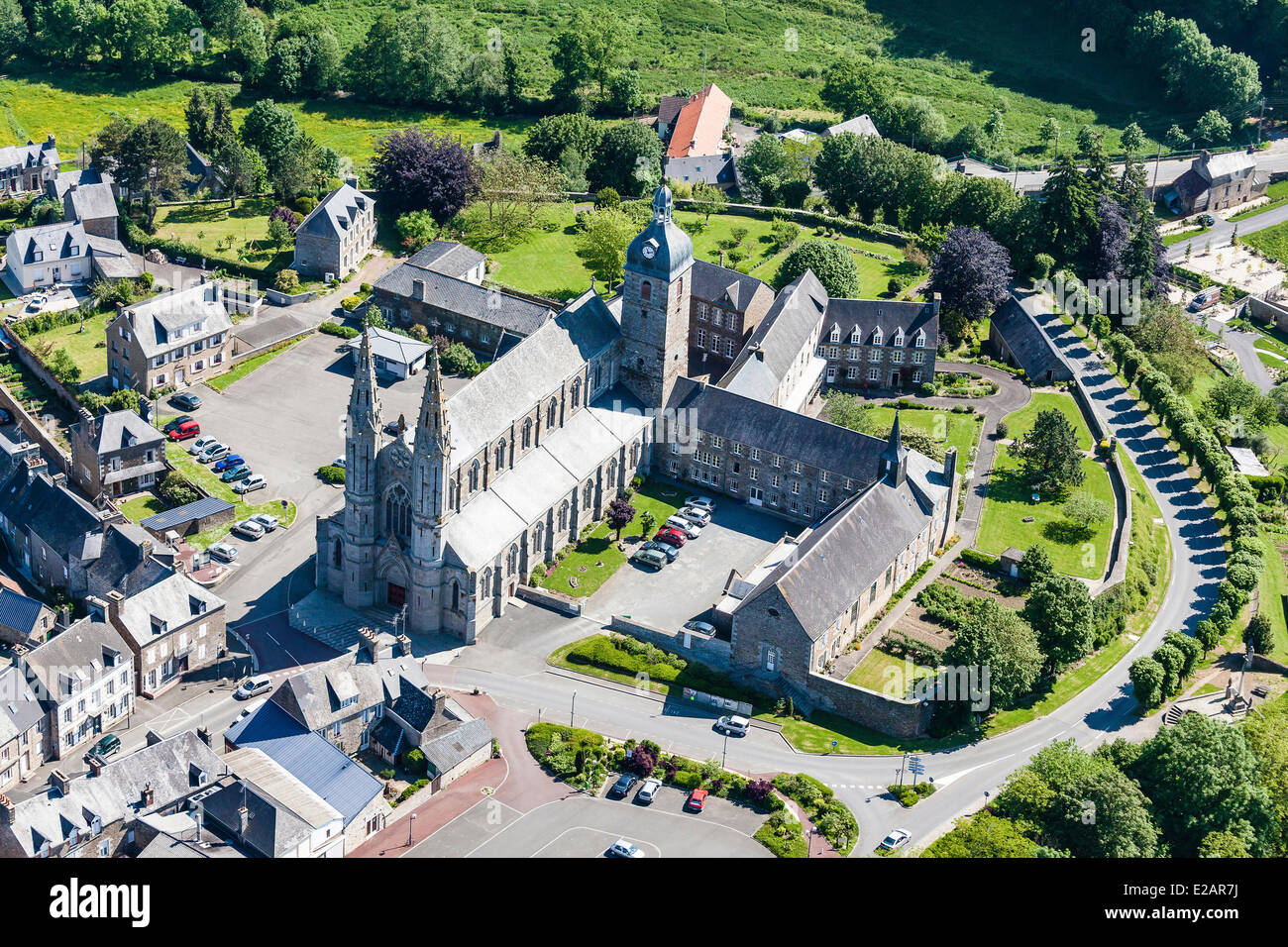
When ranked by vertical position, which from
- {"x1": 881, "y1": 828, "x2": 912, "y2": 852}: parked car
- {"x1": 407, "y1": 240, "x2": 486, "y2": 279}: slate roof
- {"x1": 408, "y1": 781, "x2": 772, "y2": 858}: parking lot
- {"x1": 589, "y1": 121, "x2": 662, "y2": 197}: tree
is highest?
{"x1": 589, "y1": 121, "x2": 662, "y2": 197}: tree

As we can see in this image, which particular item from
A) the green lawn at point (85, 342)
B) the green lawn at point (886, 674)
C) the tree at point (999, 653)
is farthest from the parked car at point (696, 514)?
the green lawn at point (85, 342)

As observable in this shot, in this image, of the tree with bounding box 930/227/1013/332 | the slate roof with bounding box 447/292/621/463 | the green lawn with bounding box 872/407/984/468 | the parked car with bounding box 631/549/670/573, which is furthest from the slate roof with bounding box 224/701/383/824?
the tree with bounding box 930/227/1013/332

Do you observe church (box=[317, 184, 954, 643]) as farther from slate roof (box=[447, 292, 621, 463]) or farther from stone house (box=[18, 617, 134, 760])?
stone house (box=[18, 617, 134, 760])

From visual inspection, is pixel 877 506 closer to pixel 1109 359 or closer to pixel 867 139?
pixel 1109 359

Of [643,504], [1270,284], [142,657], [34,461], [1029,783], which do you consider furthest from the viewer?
[1270,284]

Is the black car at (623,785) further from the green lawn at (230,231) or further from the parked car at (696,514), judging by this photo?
the green lawn at (230,231)

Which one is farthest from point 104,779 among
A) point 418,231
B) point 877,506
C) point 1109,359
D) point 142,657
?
point 1109,359
